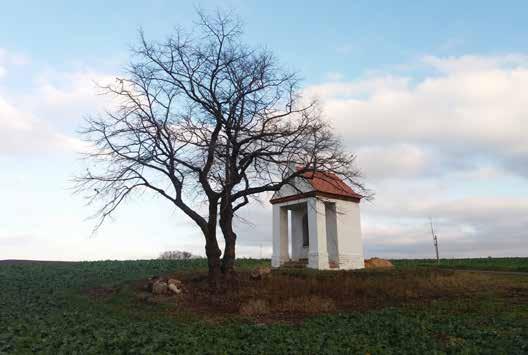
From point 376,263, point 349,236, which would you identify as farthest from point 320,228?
point 376,263

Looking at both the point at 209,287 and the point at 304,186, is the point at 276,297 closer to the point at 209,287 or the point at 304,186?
the point at 209,287

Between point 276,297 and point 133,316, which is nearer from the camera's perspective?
point 133,316

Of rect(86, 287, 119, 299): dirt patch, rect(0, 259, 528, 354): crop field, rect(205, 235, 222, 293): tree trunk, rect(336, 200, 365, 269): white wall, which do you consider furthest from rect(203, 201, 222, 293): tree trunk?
rect(336, 200, 365, 269): white wall

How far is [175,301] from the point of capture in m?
16.8

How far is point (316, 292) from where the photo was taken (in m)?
17.3

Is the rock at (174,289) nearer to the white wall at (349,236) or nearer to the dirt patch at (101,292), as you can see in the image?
the dirt patch at (101,292)

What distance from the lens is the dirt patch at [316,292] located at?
14.8 metres

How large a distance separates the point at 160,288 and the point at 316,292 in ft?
21.5

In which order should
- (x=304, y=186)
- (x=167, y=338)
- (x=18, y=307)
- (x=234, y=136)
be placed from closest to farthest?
(x=167, y=338), (x=18, y=307), (x=234, y=136), (x=304, y=186)

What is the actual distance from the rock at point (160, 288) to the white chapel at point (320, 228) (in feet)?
31.7

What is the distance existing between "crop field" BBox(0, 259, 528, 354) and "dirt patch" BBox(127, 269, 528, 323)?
0.04 meters

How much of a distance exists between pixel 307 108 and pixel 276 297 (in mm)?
8002

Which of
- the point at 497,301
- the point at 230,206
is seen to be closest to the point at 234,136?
the point at 230,206

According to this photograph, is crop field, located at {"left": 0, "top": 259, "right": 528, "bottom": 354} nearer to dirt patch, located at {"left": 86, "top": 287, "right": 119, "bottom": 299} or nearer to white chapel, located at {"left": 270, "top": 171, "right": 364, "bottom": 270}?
dirt patch, located at {"left": 86, "top": 287, "right": 119, "bottom": 299}
